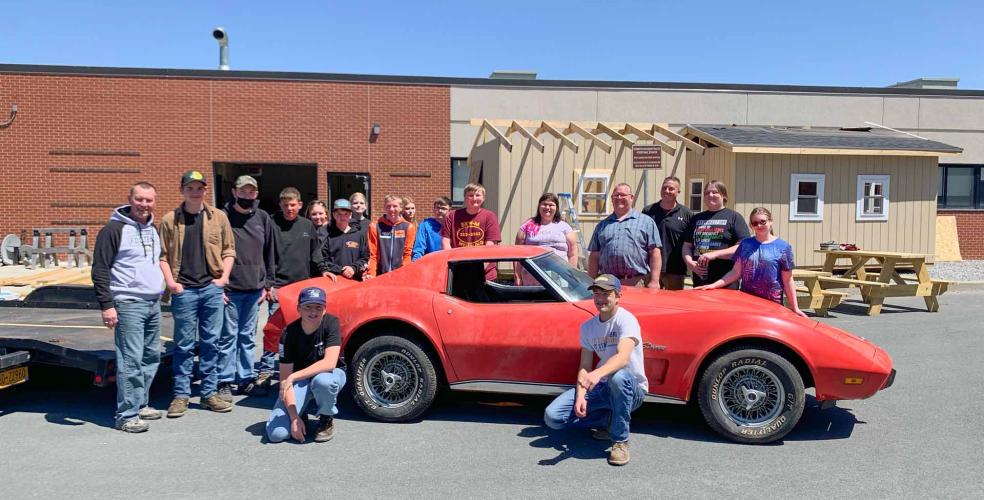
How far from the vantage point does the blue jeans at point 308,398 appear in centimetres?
468

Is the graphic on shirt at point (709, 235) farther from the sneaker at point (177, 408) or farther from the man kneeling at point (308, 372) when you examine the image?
the sneaker at point (177, 408)

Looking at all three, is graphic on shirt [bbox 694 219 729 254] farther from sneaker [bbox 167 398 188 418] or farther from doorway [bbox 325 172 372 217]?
doorway [bbox 325 172 372 217]

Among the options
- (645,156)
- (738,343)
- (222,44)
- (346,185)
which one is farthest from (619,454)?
(222,44)

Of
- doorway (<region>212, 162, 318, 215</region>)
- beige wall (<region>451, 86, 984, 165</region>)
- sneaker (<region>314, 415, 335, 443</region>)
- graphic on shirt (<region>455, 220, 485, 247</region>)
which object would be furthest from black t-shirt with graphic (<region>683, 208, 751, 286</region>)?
doorway (<region>212, 162, 318, 215</region>)

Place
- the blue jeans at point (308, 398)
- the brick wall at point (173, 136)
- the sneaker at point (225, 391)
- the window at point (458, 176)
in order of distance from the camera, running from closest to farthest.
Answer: the blue jeans at point (308, 398) < the sneaker at point (225, 391) < the brick wall at point (173, 136) < the window at point (458, 176)

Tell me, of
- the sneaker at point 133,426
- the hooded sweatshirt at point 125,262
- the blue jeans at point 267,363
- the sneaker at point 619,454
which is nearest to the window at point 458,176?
the blue jeans at point 267,363

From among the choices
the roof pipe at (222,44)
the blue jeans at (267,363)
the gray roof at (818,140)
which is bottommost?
the blue jeans at (267,363)

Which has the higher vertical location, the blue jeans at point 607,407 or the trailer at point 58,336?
the trailer at point 58,336

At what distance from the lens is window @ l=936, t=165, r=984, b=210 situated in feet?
65.1

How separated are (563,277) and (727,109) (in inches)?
620

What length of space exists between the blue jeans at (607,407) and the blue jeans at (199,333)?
9.06 feet

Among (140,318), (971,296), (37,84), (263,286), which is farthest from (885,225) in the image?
(37,84)

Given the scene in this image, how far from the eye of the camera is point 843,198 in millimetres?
15297

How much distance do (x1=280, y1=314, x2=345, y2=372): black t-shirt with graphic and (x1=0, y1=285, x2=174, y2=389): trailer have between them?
1.42 meters
